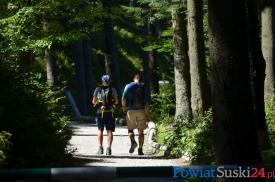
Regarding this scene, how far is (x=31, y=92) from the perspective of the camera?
38.6 ft

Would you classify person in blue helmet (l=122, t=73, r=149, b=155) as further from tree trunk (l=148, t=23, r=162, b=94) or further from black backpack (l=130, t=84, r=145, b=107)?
tree trunk (l=148, t=23, r=162, b=94)

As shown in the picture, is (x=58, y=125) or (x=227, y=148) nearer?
(x=227, y=148)

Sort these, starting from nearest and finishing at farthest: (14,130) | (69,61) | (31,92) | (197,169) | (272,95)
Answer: (197,169)
(14,130)
(31,92)
(272,95)
(69,61)

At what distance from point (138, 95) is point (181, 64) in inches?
109

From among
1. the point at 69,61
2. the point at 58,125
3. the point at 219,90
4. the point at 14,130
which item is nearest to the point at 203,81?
the point at 58,125

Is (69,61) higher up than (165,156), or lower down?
higher up

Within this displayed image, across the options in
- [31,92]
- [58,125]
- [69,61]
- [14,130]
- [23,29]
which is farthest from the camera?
[69,61]

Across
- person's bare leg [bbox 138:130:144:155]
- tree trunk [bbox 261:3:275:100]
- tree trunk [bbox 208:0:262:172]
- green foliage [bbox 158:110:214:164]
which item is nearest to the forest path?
person's bare leg [bbox 138:130:144:155]

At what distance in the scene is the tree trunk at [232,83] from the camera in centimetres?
581

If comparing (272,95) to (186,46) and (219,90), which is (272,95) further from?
(219,90)

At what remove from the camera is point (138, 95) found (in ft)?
49.0

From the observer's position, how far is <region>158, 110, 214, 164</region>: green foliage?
11555mm

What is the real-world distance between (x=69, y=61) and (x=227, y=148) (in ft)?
131

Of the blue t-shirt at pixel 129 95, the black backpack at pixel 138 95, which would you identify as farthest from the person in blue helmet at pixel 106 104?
the black backpack at pixel 138 95
